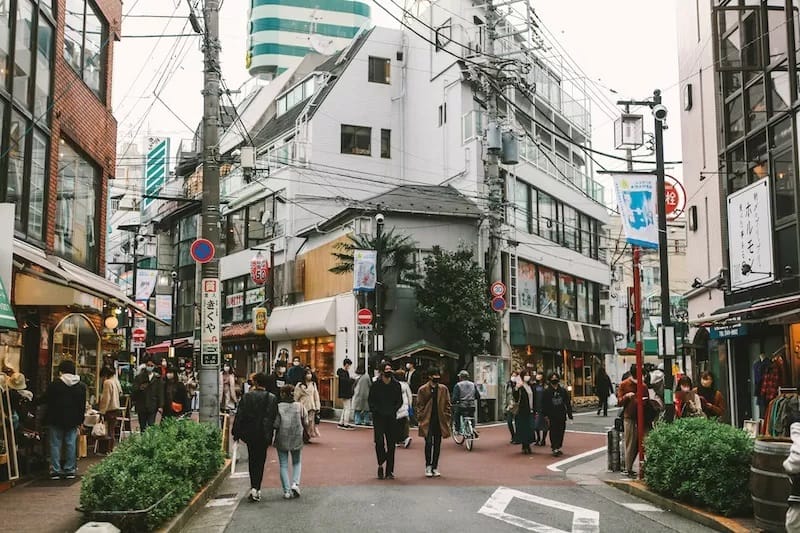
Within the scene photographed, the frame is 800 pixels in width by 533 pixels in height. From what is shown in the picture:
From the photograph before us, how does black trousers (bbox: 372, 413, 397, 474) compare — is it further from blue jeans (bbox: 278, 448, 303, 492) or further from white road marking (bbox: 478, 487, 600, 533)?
white road marking (bbox: 478, 487, 600, 533)

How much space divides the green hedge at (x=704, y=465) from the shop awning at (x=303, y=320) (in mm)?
22239

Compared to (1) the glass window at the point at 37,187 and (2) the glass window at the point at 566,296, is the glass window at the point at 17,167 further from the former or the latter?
(2) the glass window at the point at 566,296

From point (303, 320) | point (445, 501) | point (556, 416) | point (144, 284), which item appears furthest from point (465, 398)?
point (144, 284)

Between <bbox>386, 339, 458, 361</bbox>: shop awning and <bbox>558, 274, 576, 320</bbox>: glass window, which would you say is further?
<bbox>558, 274, 576, 320</bbox>: glass window

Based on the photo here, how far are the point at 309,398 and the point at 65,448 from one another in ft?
26.1

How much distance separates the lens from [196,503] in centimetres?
1061

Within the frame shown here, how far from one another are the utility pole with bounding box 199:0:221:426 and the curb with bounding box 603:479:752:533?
22.3 ft

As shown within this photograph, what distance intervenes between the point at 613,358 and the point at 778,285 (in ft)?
103

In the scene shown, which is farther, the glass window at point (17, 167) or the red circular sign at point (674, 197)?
the red circular sign at point (674, 197)

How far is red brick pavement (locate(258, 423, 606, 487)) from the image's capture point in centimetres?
1360

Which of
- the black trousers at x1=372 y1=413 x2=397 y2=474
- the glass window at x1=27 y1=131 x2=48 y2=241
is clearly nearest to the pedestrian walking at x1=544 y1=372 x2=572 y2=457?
the black trousers at x1=372 y1=413 x2=397 y2=474

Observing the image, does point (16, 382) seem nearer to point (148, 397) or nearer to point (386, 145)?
point (148, 397)

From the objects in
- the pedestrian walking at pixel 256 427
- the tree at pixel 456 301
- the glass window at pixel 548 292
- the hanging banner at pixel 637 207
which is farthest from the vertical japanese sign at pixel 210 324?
the glass window at pixel 548 292

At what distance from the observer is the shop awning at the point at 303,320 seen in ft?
109
